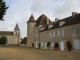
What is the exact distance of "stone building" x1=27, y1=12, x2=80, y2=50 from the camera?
90.4 feet

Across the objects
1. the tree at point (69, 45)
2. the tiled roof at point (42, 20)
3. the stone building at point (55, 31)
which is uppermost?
the tiled roof at point (42, 20)

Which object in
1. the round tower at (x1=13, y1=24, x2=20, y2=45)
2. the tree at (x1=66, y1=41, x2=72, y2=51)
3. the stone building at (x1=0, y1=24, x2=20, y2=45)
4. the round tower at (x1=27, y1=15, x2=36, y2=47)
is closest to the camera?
the tree at (x1=66, y1=41, x2=72, y2=51)

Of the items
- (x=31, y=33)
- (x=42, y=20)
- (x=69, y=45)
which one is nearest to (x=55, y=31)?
(x=69, y=45)

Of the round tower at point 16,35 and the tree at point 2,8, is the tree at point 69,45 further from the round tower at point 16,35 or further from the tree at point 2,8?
the round tower at point 16,35

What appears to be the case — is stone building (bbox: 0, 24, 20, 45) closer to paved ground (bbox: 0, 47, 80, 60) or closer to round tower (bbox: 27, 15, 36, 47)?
round tower (bbox: 27, 15, 36, 47)

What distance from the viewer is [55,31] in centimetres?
3366

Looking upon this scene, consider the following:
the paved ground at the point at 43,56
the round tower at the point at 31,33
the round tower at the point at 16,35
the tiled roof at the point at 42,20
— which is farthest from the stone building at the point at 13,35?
the paved ground at the point at 43,56

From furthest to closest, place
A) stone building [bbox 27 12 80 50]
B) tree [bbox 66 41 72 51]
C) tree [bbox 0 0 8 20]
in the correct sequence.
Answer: tree [bbox 66 41 72 51] < stone building [bbox 27 12 80 50] < tree [bbox 0 0 8 20]

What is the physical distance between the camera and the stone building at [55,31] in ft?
90.4

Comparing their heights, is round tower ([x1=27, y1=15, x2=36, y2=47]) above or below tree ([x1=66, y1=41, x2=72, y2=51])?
above

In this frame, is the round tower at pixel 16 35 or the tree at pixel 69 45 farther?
the round tower at pixel 16 35

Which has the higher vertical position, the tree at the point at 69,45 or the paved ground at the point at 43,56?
the tree at the point at 69,45

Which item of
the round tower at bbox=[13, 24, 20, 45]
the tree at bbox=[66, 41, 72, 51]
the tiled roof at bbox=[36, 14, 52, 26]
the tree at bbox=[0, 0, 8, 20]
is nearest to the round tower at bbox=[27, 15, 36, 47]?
the tiled roof at bbox=[36, 14, 52, 26]

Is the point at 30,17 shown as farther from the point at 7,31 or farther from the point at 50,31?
the point at 7,31
